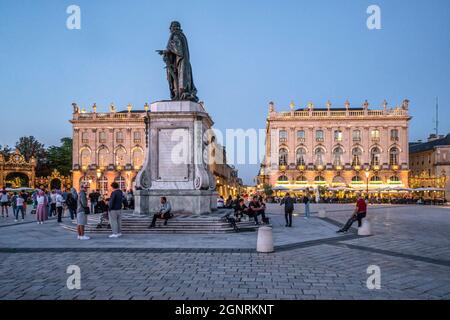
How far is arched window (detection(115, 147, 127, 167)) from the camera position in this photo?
7481cm

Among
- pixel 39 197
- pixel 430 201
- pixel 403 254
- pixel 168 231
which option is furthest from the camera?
pixel 430 201

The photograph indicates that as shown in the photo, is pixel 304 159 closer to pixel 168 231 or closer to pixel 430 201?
pixel 430 201

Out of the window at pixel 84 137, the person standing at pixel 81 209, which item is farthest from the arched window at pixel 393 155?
the person standing at pixel 81 209

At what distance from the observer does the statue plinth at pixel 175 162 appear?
48.8 ft

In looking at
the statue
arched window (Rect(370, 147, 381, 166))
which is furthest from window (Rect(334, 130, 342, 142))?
the statue

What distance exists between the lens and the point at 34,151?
86.9 metres

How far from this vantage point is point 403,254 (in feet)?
30.7

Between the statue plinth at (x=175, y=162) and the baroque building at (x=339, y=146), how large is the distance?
183 feet

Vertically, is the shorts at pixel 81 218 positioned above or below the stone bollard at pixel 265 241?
above

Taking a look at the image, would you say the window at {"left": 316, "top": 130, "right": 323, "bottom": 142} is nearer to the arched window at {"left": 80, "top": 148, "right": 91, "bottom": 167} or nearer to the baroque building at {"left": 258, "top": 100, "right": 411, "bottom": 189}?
the baroque building at {"left": 258, "top": 100, "right": 411, "bottom": 189}

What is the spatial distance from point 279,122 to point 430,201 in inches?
1211

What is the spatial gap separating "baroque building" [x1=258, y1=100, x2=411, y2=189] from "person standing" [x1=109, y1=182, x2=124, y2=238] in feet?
194

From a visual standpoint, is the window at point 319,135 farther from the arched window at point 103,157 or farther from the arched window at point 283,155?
the arched window at point 103,157
